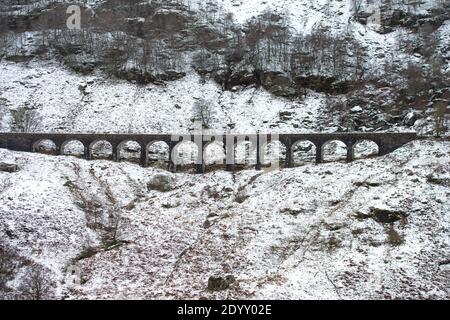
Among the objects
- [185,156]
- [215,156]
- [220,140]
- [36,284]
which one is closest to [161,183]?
[220,140]

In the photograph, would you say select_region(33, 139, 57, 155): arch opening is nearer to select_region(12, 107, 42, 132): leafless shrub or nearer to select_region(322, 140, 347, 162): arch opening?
select_region(12, 107, 42, 132): leafless shrub

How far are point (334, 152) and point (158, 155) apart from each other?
2020cm

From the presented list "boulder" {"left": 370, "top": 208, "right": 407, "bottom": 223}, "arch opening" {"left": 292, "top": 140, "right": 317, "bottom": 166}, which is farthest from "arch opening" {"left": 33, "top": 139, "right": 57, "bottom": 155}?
"boulder" {"left": 370, "top": 208, "right": 407, "bottom": 223}

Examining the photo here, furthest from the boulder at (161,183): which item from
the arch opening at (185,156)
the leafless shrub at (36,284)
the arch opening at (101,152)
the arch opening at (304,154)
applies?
A: the leafless shrub at (36,284)

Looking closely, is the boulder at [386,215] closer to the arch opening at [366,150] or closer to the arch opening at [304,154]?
the arch opening at [366,150]

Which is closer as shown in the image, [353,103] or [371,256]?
[371,256]

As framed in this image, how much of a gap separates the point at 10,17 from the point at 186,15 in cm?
3495

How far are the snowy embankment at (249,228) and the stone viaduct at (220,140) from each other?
80.9 inches

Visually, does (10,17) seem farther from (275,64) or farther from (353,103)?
(353,103)

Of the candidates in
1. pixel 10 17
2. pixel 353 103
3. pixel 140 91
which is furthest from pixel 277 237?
pixel 10 17

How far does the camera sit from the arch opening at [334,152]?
44381 mm

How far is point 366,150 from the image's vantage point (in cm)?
4581

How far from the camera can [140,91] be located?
64000 millimetres
